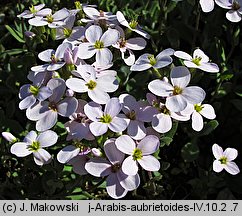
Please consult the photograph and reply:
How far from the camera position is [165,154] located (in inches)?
98.6

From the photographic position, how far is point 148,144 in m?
1.81

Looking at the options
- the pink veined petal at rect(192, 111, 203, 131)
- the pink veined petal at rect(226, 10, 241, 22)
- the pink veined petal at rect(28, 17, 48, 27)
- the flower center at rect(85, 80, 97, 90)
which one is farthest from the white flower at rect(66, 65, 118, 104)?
the pink veined petal at rect(226, 10, 241, 22)

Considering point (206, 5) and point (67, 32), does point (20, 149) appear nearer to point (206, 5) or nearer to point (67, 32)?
point (67, 32)

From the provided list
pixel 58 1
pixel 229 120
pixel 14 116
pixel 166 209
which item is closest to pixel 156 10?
pixel 58 1

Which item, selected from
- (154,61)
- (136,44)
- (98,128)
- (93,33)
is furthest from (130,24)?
(98,128)

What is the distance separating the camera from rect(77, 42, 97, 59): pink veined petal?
2.02 m

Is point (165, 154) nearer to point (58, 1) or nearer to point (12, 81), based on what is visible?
point (12, 81)

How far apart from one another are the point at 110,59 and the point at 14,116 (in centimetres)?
79

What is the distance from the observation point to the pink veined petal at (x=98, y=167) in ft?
5.87

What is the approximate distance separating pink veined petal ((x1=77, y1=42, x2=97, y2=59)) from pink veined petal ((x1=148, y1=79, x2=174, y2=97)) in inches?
11.9

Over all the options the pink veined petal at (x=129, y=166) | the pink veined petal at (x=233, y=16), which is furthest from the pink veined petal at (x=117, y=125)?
the pink veined petal at (x=233, y=16)

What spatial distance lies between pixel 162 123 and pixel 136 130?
94mm

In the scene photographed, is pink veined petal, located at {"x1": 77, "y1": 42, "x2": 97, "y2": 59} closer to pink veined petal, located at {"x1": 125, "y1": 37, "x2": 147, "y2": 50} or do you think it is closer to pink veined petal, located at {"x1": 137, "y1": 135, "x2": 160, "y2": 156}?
pink veined petal, located at {"x1": 125, "y1": 37, "x2": 147, "y2": 50}

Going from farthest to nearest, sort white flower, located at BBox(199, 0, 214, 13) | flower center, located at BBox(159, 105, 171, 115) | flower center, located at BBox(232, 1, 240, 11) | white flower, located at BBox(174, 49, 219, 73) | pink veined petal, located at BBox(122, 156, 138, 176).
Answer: flower center, located at BBox(232, 1, 240, 11) → white flower, located at BBox(199, 0, 214, 13) → white flower, located at BBox(174, 49, 219, 73) → flower center, located at BBox(159, 105, 171, 115) → pink veined petal, located at BBox(122, 156, 138, 176)
